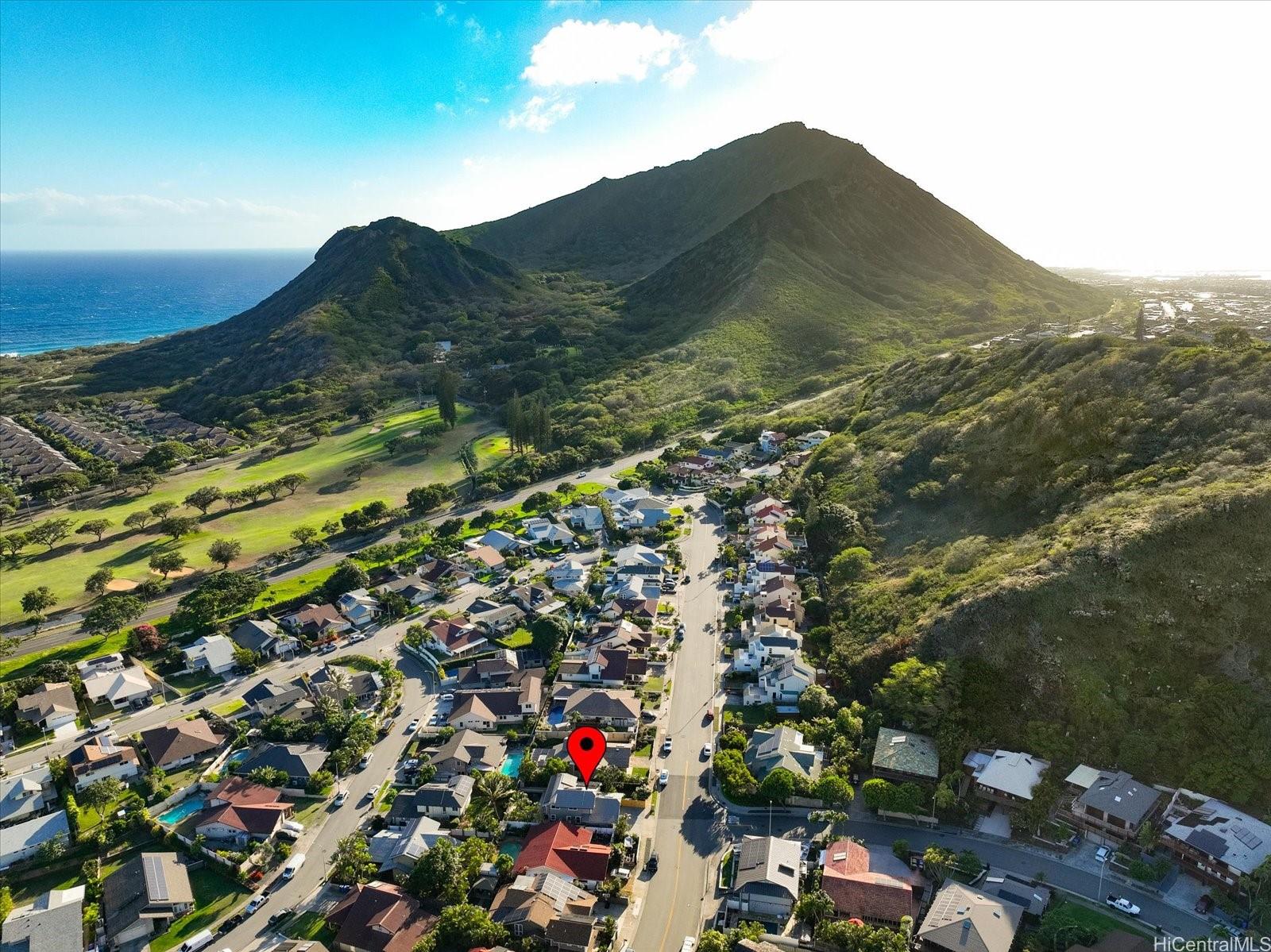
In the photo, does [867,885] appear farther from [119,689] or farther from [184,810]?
[119,689]

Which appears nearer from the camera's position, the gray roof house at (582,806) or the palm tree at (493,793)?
the gray roof house at (582,806)

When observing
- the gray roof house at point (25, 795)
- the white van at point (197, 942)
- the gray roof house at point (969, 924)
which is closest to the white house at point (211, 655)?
the gray roof house at point (25, 795)

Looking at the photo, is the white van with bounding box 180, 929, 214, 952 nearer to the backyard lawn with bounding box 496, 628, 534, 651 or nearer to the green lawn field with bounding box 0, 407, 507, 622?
the backyard lawn with bounding box 496, 628, 534, 651

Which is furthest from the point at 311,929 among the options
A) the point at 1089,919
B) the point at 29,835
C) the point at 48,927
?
the point at 1089,919

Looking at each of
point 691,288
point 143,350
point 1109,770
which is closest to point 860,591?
point 1109,770

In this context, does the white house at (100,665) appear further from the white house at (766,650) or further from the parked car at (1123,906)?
the parked car at (1123,906)
